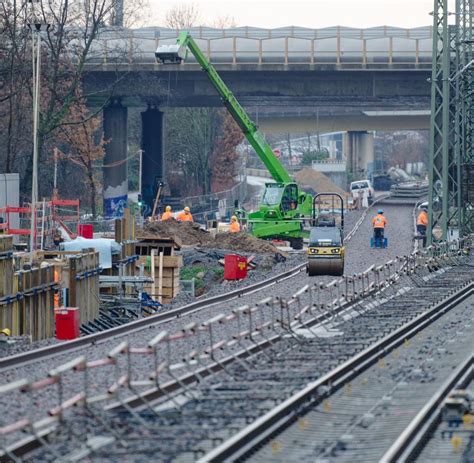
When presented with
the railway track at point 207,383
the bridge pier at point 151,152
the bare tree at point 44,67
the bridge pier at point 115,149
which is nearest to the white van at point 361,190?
the bridge pier at point 151,152

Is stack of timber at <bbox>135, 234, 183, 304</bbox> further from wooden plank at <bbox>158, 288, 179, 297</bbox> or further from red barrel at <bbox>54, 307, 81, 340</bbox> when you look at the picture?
red barrel at <bbox>54, 307, 81, 340</bbox>

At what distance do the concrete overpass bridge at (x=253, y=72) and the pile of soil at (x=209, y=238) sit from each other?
19944 millimetres

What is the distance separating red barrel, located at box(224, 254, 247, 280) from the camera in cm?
3688

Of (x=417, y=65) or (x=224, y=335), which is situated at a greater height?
(x=417, y=65)

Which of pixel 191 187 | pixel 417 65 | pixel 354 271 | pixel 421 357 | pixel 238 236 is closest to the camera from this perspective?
pixel 421 357

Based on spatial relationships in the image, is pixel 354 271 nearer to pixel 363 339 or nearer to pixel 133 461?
pixel 363 339

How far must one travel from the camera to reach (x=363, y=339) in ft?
71.3

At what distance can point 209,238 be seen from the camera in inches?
1870

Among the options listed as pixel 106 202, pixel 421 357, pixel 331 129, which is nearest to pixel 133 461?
pixel 421 357

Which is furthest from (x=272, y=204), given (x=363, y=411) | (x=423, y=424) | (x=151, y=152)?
(x=423, y=424)

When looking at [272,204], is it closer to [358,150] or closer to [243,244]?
[243,244]

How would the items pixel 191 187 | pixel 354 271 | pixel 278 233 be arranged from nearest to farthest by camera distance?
pixel 354 271 → pixel 278 233 → pixel 191 187

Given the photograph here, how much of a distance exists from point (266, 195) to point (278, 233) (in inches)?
72.6

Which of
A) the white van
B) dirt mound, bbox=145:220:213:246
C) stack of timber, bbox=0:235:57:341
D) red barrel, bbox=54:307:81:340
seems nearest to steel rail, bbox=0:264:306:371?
red barrel, bbox=54:307:81:340
